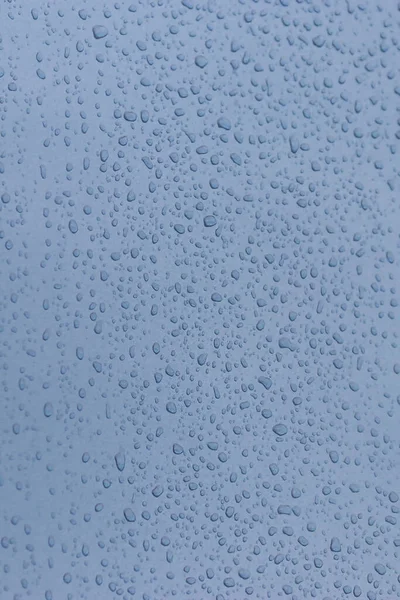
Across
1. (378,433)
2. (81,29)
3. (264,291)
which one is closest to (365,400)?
(378,433)

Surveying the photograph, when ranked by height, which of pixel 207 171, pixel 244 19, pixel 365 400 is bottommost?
pixel 365 400

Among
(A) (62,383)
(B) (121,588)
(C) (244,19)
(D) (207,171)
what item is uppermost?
(C) (244,19)

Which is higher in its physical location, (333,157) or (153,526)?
(333,157)

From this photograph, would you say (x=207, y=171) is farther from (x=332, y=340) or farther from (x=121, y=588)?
(x=121, y=588)

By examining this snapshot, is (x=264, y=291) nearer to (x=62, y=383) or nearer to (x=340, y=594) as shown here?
(x=62, y=383)

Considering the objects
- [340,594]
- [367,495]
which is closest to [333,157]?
[367,495]

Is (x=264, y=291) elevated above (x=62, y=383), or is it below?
above

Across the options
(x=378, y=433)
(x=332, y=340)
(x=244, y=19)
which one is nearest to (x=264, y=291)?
(x=332, y=340)

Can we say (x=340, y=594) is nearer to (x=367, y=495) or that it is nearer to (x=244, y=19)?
(x=367, y=495)
